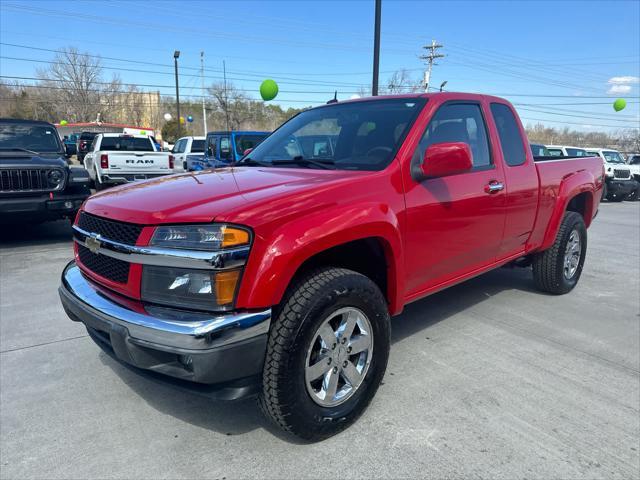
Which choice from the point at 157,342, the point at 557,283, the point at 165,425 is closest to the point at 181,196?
the point at 157,342

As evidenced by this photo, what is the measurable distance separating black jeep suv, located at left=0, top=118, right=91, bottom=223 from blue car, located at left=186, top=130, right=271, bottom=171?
4291 millimetres

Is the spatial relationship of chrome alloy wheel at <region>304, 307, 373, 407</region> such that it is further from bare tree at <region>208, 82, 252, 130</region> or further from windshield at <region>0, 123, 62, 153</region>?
bare tree at <region>208, 82, 252, 130</region>

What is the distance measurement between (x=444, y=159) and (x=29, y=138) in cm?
760

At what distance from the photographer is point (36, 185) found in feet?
21.1

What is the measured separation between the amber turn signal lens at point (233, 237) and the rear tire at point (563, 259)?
148 inches

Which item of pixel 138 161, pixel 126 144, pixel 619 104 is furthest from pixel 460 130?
pixel 619 104

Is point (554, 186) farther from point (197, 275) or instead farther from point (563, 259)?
point (197, 275)

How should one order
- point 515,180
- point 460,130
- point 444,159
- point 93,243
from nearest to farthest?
1. point 93,243
2. point 444,159
3. point 460,130
4. point 515,180

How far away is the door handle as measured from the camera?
347 cm

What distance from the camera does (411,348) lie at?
3.51 m

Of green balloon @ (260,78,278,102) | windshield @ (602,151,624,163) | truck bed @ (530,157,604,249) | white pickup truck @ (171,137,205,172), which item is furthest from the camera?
green balloon @ (260,78,278,102)

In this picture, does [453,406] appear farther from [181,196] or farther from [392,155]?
[181,196]

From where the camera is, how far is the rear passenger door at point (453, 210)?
2898 millimetres

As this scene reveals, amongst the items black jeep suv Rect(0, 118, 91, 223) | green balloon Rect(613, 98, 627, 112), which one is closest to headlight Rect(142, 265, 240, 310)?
black jeep suv Rect(0, 118, 91, 223)
